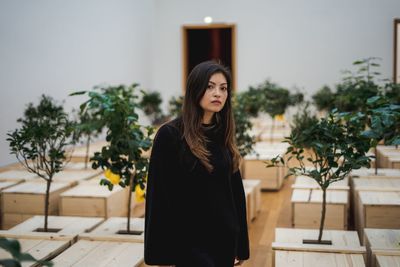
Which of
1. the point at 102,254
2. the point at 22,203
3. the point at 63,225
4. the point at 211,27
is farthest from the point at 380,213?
the point at 211,27

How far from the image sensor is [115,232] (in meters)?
4.29

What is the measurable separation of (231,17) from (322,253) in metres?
12.4

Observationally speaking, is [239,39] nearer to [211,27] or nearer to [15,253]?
[211,27]

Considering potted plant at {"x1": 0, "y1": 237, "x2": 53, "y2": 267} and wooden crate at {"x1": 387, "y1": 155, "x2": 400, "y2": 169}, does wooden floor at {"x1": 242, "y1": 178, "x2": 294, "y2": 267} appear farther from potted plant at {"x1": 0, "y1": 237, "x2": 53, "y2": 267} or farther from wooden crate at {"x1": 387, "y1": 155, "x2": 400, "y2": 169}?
potted plant at {"x1": 0, "y1": 237, "x2": 53, "y2": 267}

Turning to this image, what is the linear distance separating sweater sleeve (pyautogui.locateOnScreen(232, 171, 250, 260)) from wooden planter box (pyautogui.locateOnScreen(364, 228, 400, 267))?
115cm

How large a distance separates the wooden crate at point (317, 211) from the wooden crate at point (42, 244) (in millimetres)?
2230

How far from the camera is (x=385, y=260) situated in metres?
3.32

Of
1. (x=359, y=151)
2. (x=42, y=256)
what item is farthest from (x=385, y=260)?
(x=42, y=256)

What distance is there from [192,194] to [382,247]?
179 centimetres

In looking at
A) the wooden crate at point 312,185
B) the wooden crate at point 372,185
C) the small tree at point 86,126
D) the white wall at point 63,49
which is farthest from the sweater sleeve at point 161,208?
the white wall at point 63,49

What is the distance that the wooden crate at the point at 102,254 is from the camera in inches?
139

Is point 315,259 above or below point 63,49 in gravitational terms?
below

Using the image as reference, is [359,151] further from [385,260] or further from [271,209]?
[271,209]

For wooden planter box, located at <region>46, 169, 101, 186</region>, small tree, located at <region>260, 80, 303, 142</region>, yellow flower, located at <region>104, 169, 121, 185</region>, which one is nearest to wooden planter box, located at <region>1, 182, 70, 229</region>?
wooden planter box, located at <region>46, 169, 101, 186</region>
